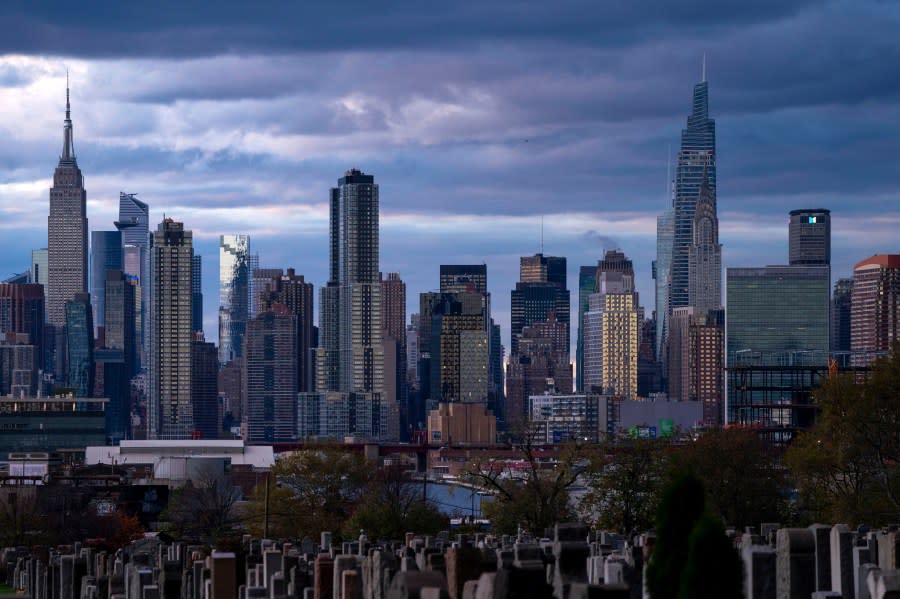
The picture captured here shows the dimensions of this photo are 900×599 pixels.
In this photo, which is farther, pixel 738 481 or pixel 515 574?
pixel 738 481

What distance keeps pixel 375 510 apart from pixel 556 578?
204 feet

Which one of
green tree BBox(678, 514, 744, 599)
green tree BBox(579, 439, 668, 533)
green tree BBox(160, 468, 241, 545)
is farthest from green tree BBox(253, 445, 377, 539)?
green tree BBox(678, 514, 744, 599)

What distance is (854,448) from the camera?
68.6 metres

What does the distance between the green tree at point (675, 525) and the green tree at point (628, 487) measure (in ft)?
183

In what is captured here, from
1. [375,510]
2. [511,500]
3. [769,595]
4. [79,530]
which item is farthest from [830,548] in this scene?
[79,530]

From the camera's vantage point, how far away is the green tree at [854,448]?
217ft

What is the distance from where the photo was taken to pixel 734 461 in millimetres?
80188

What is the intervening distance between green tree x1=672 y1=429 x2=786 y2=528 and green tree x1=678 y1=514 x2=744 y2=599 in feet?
188

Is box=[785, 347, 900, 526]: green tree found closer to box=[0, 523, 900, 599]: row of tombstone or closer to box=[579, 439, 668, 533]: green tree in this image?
box=[579, 439, 668, 533]: green tree

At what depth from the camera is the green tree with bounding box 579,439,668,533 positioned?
255ft

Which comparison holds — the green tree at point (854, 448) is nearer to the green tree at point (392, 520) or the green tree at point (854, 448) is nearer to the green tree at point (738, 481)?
the green tree at point (738, 481)

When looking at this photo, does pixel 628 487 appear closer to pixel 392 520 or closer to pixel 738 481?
pixel 738 481

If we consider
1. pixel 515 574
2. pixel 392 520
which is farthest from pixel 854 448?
pixel 515 574

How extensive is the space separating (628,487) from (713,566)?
64028 millimetres
